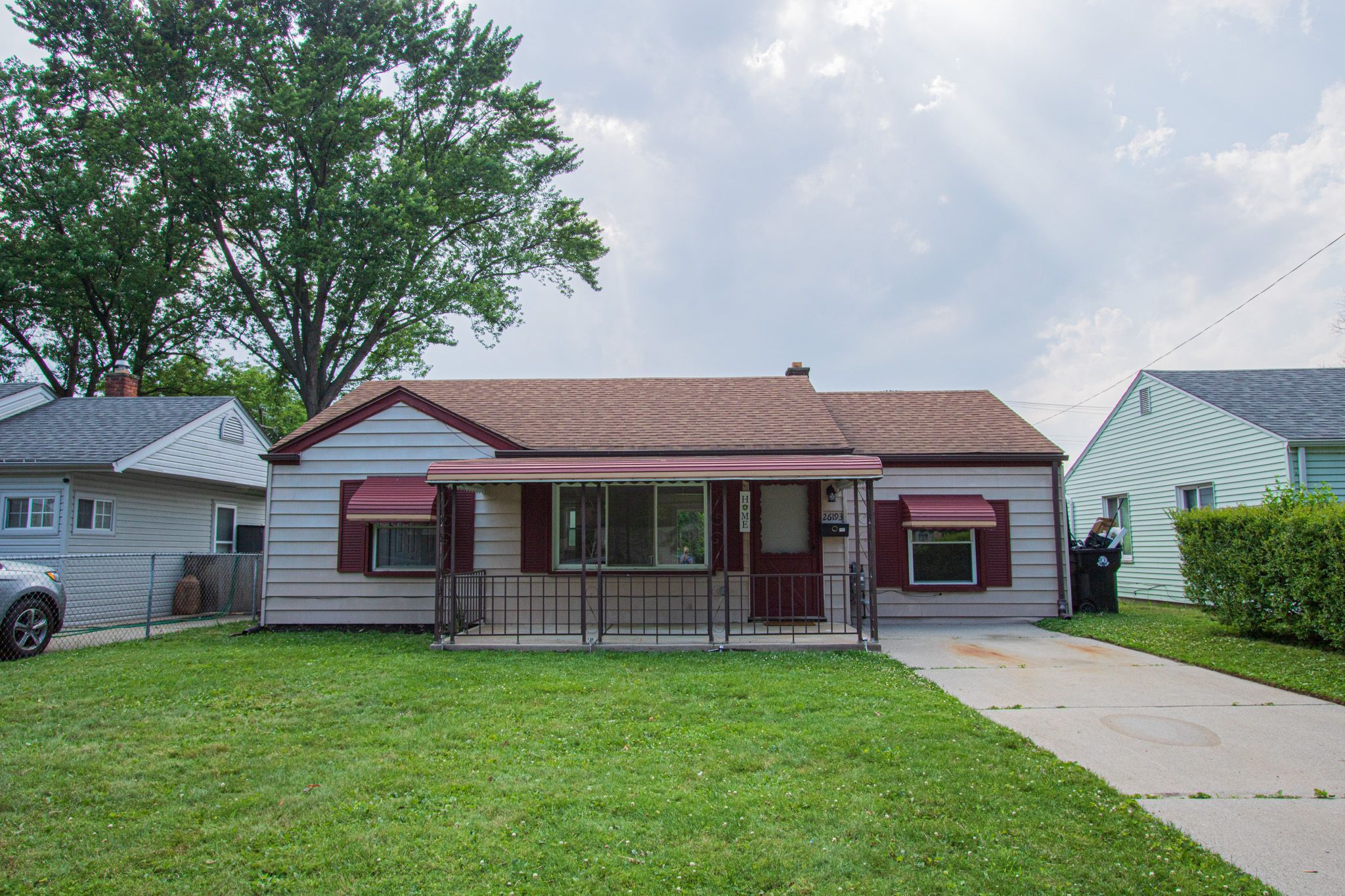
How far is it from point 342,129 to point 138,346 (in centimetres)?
1112

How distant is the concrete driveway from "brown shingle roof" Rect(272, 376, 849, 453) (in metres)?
4.06

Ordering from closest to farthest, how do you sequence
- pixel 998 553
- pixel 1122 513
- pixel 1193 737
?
pixel 1193 737
pixel 998 553
pixel 1122 513

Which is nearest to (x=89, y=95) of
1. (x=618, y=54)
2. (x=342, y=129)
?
(x=342, y=129)

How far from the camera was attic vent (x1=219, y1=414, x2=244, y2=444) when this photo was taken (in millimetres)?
17297

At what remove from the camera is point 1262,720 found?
19.5ft

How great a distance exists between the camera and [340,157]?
22.2 m

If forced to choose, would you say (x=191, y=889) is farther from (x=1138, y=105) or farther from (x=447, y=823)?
(x=1138, y=105)

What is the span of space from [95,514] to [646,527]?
10.4 metres

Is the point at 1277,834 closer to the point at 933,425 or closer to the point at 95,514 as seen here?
the point at 933,425

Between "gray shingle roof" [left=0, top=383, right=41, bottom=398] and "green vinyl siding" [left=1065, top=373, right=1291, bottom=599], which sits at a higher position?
"gray shingle roof" [left=0, top=383, right=41, bottom=398]

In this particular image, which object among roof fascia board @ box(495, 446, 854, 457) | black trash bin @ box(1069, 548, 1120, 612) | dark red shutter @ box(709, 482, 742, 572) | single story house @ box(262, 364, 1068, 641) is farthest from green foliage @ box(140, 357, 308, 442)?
black trash bin @ box(1069, 548, 1120, 612)

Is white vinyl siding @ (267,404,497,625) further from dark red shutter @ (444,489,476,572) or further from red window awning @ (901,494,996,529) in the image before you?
red window awning @ (901,494,996,529)

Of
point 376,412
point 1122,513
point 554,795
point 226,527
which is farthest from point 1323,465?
point 226,527

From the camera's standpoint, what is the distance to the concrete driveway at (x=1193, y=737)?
377 cm
